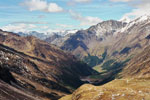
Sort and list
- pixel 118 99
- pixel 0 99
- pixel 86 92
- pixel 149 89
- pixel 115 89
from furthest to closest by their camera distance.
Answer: pixel 86 92 < pixel 115 89 < pixel 149 89 < pixel 118 99 < pixel 0 99

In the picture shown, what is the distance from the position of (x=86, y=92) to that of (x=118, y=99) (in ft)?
113

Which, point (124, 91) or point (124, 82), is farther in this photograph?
point (124, 82)

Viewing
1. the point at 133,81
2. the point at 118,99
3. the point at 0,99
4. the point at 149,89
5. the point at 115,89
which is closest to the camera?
the point at 0,99

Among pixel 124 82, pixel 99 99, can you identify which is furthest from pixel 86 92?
pixel 124 82

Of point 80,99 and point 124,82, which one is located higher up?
point 124,82

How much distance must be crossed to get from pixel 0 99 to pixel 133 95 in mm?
84733

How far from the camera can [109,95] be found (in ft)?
438

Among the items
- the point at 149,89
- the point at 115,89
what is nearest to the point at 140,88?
the point at 149,89

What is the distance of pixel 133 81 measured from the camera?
6914 inches

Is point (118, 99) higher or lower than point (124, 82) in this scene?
lower

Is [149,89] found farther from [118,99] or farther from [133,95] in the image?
[118,99]

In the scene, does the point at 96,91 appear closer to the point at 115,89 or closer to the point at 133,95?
the point at 115,89

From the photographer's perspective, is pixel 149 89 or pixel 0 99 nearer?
pixel 0 99

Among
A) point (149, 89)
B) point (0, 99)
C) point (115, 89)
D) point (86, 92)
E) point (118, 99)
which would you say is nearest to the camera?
point (0, 99)
